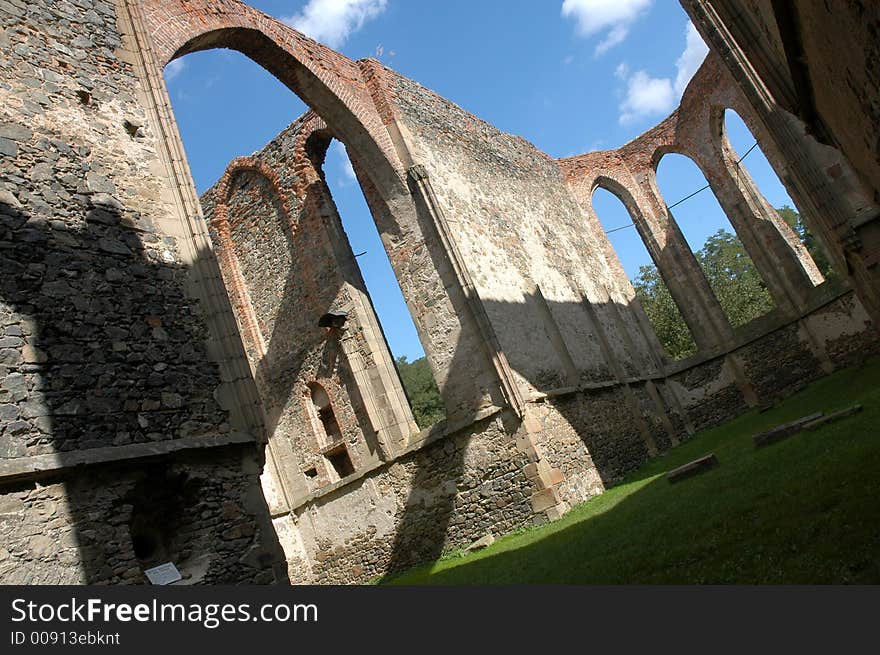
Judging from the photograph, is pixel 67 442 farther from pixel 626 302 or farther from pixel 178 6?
pixel 626 302

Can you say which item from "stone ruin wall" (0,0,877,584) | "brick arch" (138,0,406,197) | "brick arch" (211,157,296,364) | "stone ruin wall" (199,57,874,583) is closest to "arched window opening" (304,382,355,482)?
"stone ruin wall" (0,0,877,584)

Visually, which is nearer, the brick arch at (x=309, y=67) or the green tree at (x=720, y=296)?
the brick arch at (x=309, y=67)

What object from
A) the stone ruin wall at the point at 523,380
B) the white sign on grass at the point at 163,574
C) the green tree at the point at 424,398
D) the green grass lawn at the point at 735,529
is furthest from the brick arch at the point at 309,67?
the green tree at the point at 424,398

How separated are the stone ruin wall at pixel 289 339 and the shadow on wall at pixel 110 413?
20mm

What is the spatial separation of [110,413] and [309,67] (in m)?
8.43

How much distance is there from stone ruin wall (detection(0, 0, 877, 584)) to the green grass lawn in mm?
2294

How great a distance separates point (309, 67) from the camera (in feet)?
38.4

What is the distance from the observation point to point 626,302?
19.1 metres

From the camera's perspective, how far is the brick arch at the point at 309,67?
31.9 feet

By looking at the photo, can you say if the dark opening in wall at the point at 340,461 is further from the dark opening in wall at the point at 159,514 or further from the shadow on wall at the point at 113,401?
the dark opening in wall at the point at 159,514

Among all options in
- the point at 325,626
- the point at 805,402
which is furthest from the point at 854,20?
the point at 805,402

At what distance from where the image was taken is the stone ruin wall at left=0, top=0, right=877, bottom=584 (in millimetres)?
5309

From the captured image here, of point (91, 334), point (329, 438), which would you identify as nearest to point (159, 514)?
point (91, 334)

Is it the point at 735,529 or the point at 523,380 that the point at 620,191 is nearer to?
the point at 523,380
